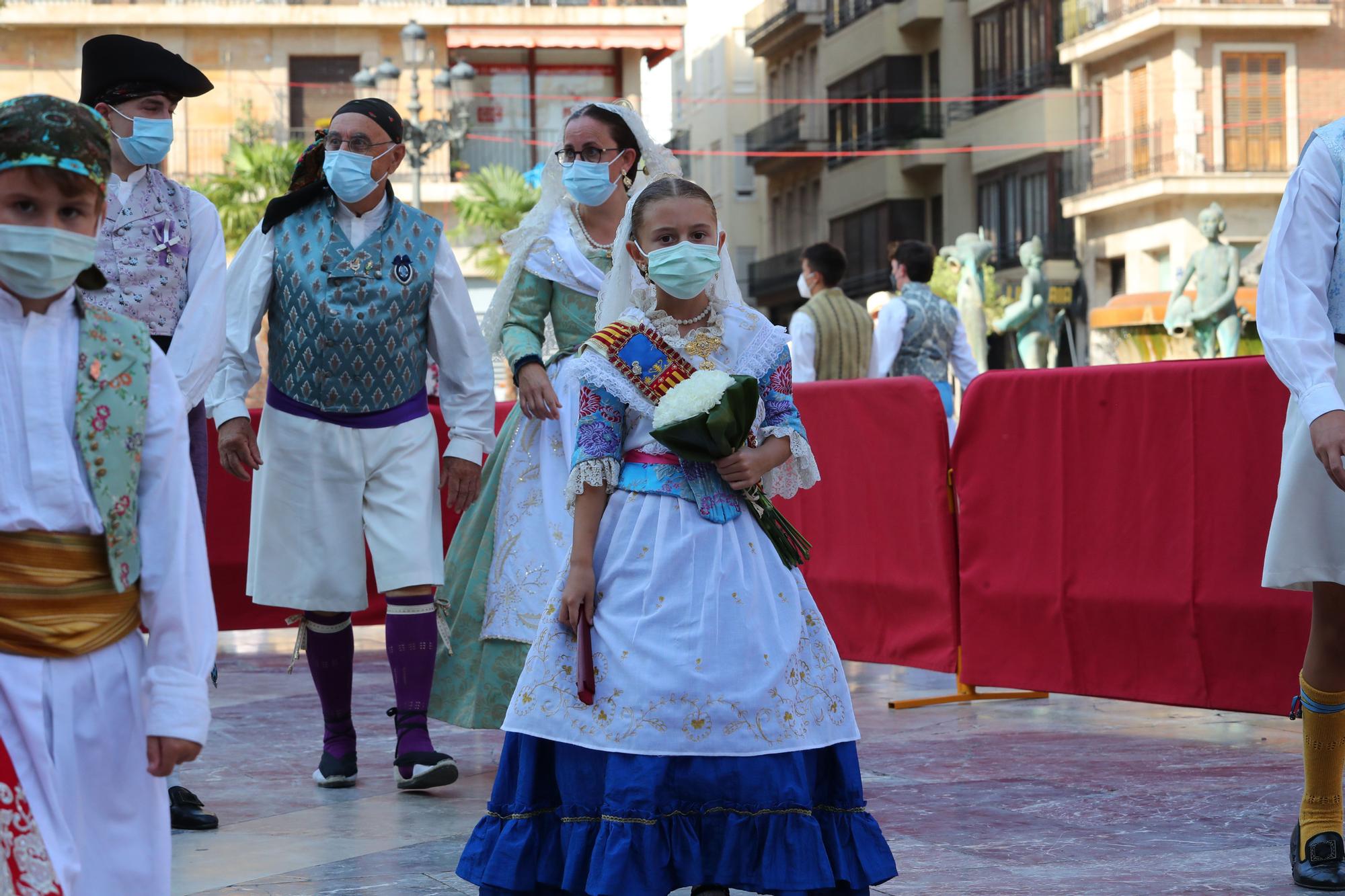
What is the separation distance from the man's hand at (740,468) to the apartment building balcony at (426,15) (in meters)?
39.6

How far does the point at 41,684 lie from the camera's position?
2.81 m

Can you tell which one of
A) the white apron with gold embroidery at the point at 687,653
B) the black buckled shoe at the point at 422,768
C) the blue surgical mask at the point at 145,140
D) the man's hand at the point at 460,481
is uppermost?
the blue surgical mask at the point at 145,140

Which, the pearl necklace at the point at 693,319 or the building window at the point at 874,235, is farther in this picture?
the building window at the point at 874,235

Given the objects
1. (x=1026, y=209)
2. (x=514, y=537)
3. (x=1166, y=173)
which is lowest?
(x=514, y=537)

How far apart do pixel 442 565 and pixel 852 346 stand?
15.7 feet

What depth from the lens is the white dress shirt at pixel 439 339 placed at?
237 inches

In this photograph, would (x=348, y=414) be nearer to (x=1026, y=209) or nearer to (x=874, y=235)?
(x=1026, y=209)

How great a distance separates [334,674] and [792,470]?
2.22 metres

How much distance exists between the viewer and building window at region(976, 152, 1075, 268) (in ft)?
149

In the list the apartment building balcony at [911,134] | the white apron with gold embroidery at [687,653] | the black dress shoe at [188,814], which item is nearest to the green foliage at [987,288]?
the apartment building balcony at [911,134]

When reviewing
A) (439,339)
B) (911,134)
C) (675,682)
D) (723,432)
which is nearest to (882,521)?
(439,339)

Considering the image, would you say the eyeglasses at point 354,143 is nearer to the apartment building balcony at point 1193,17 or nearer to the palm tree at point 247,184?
the palm tree at point 247,184

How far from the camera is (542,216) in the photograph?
20.3 feet

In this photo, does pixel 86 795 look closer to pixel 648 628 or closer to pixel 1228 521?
pixel 648 628
